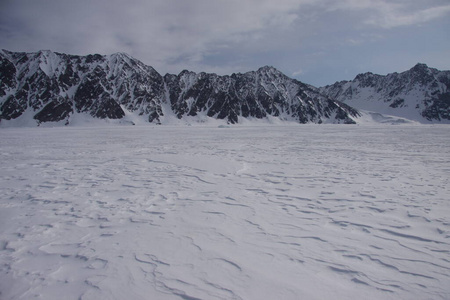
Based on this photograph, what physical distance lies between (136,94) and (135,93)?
105 centimetres

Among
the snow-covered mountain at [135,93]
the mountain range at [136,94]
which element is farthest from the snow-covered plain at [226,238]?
the snow-covered mountain at [135,93]

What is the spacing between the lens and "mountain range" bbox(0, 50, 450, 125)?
413ft

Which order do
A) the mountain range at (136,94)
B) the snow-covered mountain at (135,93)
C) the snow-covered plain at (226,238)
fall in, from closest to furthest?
the snow-covered plain at (226,238), the mountain range at (136,94), the snow-covered mountain at (135,93)

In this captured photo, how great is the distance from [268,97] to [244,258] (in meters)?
164

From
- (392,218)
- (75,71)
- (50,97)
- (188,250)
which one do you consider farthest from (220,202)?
(75,71)

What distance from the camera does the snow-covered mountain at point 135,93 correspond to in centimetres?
12612

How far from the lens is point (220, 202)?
6199mm

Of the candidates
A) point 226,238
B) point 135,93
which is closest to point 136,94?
point 135,93

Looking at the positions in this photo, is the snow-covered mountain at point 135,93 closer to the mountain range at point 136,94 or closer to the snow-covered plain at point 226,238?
the mountain range at point 136,94

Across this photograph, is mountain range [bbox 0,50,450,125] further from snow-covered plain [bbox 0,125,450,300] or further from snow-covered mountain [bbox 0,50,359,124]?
snow-covered plain [bbox 0,125,450,300]

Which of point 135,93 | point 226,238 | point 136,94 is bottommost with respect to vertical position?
point 226,238

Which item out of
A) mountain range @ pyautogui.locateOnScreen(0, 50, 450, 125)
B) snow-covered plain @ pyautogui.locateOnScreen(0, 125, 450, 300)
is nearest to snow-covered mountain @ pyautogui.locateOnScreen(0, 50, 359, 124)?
mountain range @ pyautogui.locateOnScreen(0, 50, 450, 125)

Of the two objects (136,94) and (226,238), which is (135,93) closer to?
(136,94)

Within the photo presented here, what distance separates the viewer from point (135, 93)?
141250 millimetres
